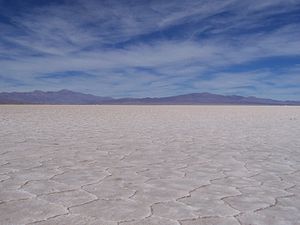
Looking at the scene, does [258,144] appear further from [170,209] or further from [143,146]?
[170,209]

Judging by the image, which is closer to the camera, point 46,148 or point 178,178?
point 178,178

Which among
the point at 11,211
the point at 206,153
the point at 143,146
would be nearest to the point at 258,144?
the point at 206,153

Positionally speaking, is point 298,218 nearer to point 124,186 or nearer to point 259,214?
point 259,214

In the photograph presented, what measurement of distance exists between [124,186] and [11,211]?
79cm

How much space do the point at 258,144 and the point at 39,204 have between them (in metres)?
3.58

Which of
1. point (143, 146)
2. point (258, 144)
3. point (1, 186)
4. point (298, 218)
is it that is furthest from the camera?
point (258, 144)

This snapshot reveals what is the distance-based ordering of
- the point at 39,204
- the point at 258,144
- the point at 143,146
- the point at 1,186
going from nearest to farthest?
1. the point at 39,204
2. the point at 1,186
3. the point at 143,146
4. the point at 258,144

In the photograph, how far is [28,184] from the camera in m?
2.48

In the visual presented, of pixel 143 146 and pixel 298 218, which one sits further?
pixel 143 146

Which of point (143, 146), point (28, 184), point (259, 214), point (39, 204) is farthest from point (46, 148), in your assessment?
point (259, 214)

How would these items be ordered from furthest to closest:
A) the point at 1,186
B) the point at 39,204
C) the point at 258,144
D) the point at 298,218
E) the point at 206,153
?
the point at 258,144 < the point at 206,153 < the point at 1,186 < the point at 39,204 < the point at 298,218

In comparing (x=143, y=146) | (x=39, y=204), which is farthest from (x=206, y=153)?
(x=39, y=204)

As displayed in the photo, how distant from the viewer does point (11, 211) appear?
6.25 ft

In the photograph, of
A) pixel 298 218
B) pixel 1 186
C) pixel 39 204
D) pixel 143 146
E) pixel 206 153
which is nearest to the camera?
pixel 298 218
